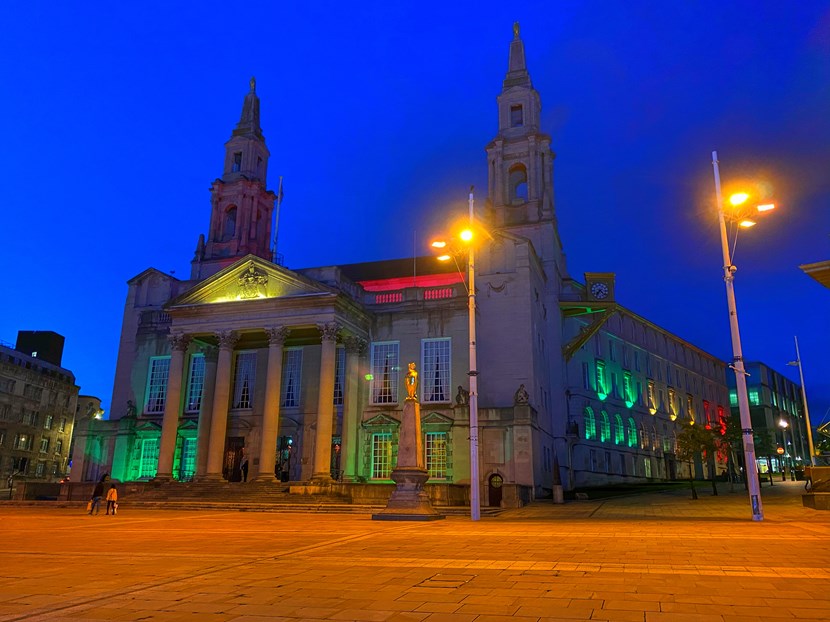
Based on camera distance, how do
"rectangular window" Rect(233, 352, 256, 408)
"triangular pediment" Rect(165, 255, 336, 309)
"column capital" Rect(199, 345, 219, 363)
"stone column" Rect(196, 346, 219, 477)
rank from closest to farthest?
"triangular pediment" Rect(165, 255, 336, 309) < "stone column" Rect(196, 346, 219, 477) < "column capital" Rect(199, 345, 219, 363) < "rectangular window" Rect(233, 352, 256, 408)

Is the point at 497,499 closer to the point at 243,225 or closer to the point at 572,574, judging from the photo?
the point at 572,574

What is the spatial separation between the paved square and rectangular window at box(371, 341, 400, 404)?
25.5 meters

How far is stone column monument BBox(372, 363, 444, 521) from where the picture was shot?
23016 mm

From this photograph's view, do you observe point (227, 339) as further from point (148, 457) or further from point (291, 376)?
point (148, 457)

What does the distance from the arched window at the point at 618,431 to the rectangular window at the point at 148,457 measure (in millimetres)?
41840

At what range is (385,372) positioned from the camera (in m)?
42.8

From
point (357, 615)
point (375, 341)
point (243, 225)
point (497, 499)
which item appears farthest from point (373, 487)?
point (243, 225)

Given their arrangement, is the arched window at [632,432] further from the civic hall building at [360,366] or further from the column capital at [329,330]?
the column capital at [329,330]

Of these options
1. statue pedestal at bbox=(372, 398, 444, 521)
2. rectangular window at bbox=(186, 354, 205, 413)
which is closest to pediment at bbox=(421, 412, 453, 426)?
statue pedestal at bbox=(372, 398, 444, 521)

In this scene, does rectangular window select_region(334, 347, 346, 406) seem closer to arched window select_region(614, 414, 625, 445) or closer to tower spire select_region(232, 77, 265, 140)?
tower spire select_region(232, 77, 265, 140)

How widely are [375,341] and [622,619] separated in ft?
123

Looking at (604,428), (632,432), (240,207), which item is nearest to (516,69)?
(240,207)

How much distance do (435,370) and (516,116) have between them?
24.8 metres

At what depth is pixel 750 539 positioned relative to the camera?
45.3 ft
